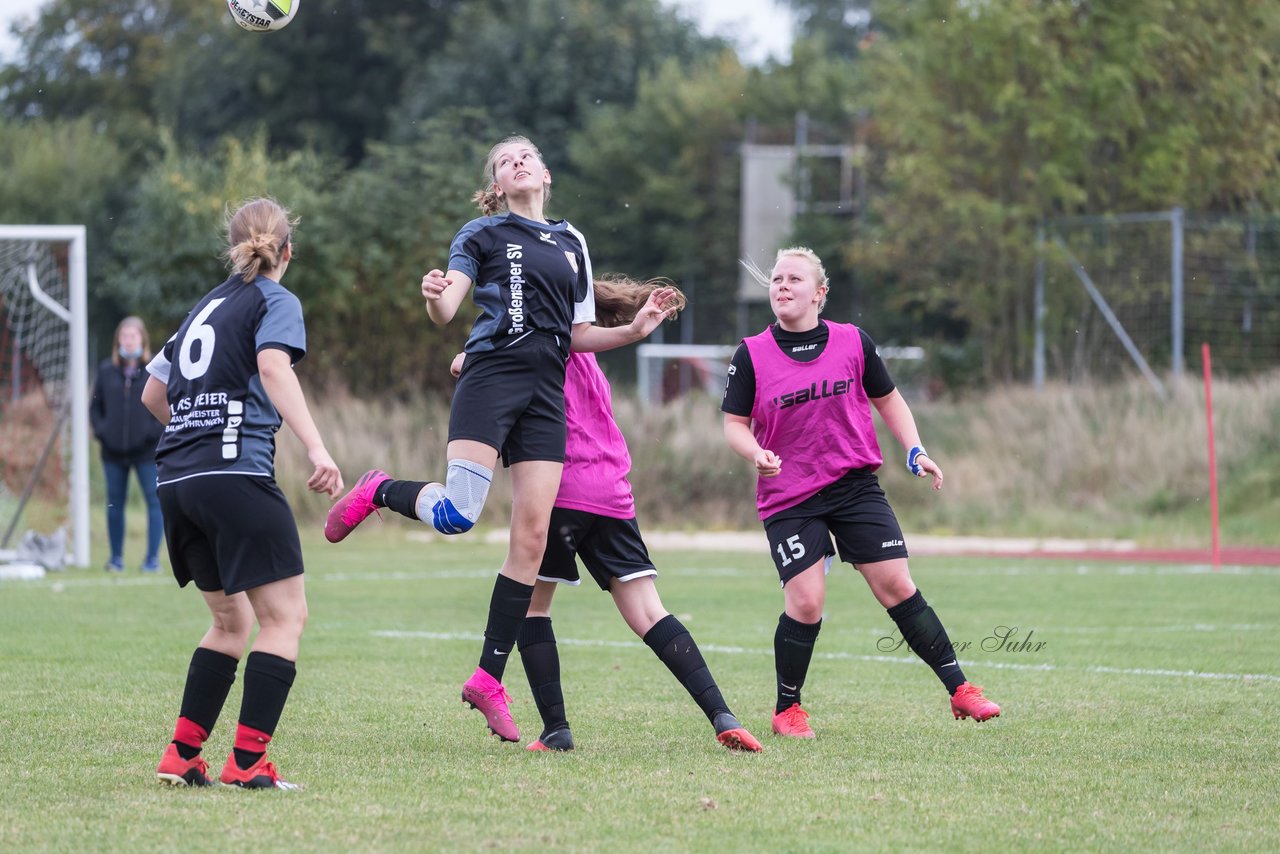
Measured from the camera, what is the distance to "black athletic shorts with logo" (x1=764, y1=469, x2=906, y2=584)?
608cm

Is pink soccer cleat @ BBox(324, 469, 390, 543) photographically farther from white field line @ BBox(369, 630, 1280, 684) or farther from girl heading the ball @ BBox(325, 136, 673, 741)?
white field line @ BBox(369, 630, 1280, 684)

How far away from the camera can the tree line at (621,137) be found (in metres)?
24.0

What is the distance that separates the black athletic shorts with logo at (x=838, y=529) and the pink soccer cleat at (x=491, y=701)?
1.17 meters

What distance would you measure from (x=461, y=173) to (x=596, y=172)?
1556cm

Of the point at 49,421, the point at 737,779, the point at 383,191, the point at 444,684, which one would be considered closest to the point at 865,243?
the point at 383,191

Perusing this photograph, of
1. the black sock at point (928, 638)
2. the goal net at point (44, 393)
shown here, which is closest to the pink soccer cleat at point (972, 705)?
the black sock at point (928, 638)

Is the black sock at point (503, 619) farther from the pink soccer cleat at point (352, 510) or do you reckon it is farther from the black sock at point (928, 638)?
the black sock at point (928, 638)

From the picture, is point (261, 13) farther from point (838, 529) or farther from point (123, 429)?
point (123, 429)

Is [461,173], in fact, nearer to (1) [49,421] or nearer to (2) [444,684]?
(1) [49,421]

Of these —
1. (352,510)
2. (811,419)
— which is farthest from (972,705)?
(352,510)

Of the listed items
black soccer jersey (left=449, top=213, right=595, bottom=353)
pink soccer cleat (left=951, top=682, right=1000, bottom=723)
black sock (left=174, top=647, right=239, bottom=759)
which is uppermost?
black soccer jersey (left=449, top=213, right=595, bottom=353)

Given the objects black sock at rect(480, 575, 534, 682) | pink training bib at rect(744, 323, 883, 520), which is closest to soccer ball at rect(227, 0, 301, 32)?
pink training bib at rect(744, 323, 883, 520)

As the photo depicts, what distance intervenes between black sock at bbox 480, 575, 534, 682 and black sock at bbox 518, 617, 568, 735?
13cm

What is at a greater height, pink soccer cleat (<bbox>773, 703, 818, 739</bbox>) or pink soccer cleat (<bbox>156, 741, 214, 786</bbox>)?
pink soccer cleat (<bbox>156, 741, 214, 786</bbox>)
